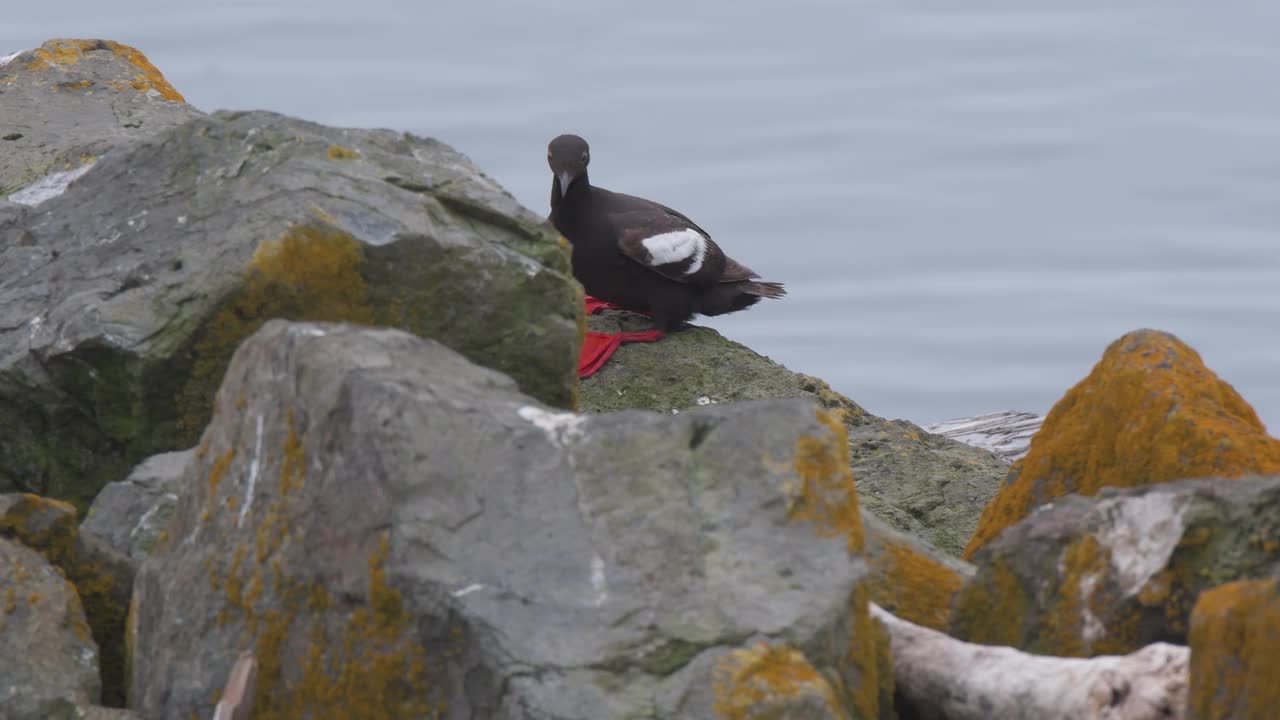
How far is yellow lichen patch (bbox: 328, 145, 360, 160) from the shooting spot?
232 inches

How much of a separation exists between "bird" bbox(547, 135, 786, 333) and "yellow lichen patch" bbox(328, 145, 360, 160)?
356 cm

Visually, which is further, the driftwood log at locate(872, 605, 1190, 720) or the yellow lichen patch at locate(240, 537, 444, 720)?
the yellow lichen patch at locate(240, 537, 444, 720)

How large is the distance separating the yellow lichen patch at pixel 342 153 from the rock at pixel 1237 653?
3427mm

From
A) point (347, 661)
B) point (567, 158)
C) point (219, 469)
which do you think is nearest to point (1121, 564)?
point (347, 661)

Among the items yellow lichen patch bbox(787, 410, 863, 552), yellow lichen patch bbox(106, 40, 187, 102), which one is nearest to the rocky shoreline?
yellow lichen patch bbox(787, 410, 863, 552)

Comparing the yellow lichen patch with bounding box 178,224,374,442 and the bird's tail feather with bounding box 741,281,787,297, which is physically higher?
the bird's tail feather with bounding box 741,281,787,297

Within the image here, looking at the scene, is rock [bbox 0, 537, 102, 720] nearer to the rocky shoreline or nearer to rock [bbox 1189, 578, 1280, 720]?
the rocky shoreline

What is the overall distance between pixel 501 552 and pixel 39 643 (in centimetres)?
135

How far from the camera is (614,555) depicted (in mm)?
3793

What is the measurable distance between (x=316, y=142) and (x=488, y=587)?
8.78 feet

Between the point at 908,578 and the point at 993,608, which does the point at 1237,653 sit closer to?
the point at 993,608

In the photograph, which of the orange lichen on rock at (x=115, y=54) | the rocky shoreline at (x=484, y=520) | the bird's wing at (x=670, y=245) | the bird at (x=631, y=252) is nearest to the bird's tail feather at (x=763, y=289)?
the bird's wing at (x=670, y=245)

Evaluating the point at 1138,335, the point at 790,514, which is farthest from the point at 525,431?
the point at 1138,335

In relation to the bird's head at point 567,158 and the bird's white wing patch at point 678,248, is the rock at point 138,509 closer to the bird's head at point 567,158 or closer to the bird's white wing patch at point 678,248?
the bird's head at point 567,158
